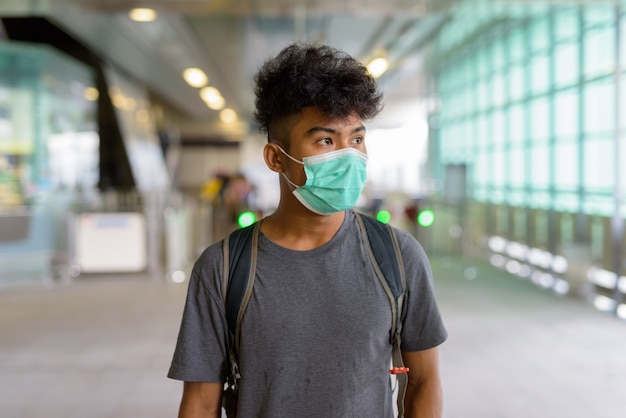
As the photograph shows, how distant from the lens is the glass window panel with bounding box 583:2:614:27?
909 centimetres

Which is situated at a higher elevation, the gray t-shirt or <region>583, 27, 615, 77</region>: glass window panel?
<region>583, 27, 615, 77</region>: glass window panel

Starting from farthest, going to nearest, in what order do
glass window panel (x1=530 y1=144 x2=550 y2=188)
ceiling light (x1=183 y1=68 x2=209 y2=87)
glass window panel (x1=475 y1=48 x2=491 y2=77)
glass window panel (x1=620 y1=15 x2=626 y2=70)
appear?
ceiling light (x1=183 y1=68 x2=209 y2=87)
glass window panel (x1=475 y1=48 x2=491 y2=77)
glass window panel (x1=530 y1=144 x2=550 y2=188)
glass window panel (x1=620 y1=15 x2=626 y2=70)

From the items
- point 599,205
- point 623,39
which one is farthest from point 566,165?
point 623,39

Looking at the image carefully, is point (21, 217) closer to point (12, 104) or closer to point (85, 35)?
point (12, 104)

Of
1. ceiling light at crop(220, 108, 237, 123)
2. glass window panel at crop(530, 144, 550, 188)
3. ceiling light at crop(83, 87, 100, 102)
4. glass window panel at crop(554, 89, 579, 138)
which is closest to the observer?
glass window panel at crop(554, 89, 579, 138)

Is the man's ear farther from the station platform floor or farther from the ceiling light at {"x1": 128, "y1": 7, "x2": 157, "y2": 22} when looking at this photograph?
the ceiling light at {"x1": 128, "y1": 7, "x2": 157, "y2": 22}

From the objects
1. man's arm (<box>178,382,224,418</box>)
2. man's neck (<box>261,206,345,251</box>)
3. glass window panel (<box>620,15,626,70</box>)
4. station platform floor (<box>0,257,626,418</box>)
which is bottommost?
station platform floor (<box>0,257,626,418</box>)

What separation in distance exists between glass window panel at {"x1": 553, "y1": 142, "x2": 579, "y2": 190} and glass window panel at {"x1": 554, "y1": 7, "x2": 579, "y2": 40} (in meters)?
1.70

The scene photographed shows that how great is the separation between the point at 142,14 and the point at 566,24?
21.7 ft

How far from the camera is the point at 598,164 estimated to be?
32.9 ft

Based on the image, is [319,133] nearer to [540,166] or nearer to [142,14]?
[142,14]

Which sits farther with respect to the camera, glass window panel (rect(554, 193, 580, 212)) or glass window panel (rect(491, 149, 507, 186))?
glass window panel (rect(491, 149, 507, 186))

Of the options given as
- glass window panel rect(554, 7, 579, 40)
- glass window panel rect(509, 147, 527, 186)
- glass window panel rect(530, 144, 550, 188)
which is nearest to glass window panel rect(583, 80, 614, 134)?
glass window panel rect(554, 7, 579, 40)

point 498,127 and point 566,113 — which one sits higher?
point 498,127
